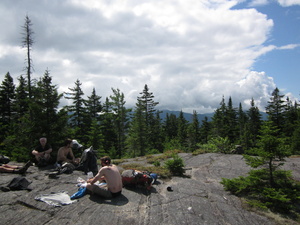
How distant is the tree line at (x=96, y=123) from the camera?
43.2ft

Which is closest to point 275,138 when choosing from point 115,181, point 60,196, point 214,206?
point 214,206

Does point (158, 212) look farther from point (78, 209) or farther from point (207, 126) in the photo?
point (207, 126)

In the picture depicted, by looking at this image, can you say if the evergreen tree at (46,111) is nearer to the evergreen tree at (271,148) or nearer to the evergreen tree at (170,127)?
the evergreen tree at (271,148)

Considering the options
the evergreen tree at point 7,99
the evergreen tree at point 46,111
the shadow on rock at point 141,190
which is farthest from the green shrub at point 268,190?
the evergreen tree at point 7,99

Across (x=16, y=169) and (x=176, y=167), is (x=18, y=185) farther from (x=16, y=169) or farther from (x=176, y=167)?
(x=176, y=167)

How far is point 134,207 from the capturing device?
5445 millimetres

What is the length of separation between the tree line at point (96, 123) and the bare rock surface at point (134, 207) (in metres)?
2.64

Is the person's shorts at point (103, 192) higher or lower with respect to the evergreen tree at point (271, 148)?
lower

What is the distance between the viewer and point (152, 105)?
38219 mm

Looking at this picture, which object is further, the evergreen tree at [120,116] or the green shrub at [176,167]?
the evergreen tree at [120,116]

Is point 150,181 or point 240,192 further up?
point 150,181

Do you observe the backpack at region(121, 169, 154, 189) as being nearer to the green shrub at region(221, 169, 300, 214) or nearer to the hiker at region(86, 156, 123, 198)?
the hiker at region(86, 156, 123, 198)

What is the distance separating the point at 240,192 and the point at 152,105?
31.7 m

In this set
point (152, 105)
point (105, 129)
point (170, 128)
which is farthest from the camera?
point (170, 128)
